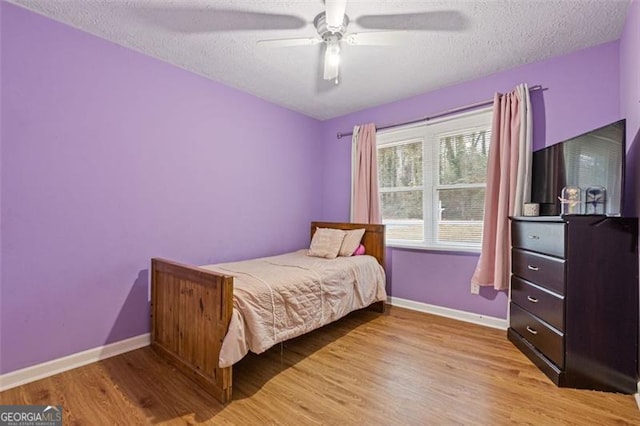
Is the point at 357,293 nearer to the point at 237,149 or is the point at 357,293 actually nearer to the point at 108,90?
the point at 237,149

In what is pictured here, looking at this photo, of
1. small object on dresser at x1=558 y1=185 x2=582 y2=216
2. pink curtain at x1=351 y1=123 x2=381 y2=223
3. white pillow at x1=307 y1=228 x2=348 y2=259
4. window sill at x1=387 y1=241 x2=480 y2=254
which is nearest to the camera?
small object on dresser at x1=558 y1=185 x2=582 y2=216

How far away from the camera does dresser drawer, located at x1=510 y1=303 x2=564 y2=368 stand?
1.85 m

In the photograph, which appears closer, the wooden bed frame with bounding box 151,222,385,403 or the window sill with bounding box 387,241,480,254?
the wooden bed frame with bounding box 151,222,385,403

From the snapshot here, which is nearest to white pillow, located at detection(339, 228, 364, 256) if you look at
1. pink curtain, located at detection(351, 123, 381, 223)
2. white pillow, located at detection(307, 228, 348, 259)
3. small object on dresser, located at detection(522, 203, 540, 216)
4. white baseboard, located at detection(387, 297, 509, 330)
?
white pillow, located at detection(307, 228, 348, 259)

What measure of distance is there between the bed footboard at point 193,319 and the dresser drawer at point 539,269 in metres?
2.04

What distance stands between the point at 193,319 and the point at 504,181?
275cm

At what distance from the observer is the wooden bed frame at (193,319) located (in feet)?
5.54

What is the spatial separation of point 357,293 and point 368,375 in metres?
0.92

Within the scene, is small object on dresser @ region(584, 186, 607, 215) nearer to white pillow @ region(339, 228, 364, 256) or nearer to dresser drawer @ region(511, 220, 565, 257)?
dresser drawer @ region(511, 220, 565, 257)

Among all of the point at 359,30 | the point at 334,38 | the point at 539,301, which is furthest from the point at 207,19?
the point at 539,301

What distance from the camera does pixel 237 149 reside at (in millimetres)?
3119

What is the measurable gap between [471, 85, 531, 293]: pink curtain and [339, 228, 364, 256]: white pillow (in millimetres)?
1194

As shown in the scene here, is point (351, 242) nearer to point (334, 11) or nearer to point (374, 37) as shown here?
point (374, 37)

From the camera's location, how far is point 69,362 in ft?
6.69
